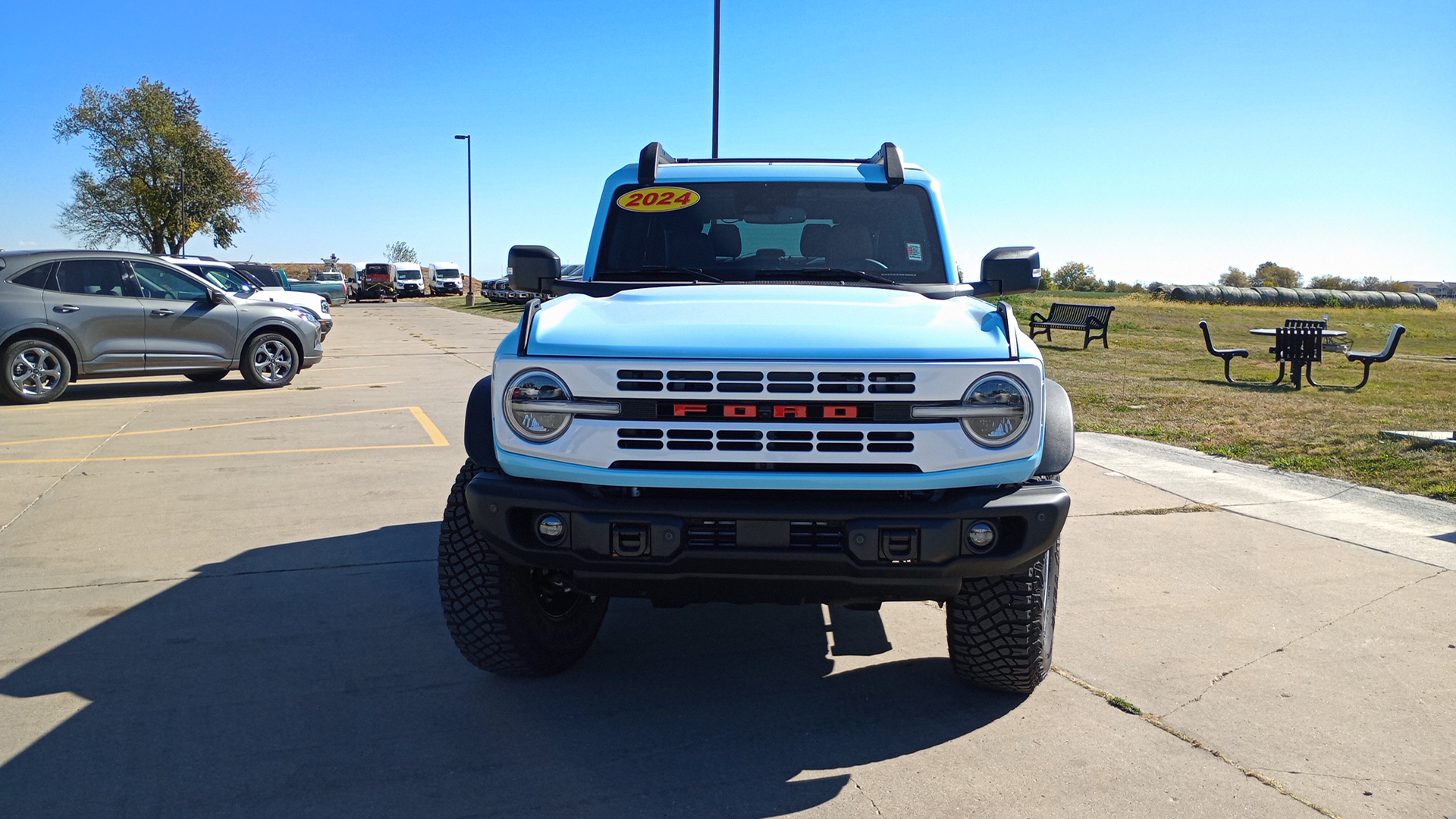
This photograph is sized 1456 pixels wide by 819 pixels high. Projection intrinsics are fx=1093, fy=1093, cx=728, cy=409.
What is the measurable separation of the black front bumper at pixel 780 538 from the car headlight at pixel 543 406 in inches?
7.0

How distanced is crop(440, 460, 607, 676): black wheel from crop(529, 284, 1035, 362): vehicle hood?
27.9 inches

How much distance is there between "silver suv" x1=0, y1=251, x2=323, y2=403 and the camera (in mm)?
11914

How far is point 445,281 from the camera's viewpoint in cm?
6600

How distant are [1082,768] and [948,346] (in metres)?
1.35

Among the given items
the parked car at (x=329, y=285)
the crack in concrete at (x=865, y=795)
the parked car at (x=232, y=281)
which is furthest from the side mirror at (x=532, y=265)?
the parked car at (x=329, y=285)

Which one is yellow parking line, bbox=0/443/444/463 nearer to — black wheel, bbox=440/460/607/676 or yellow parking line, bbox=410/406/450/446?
yellow parking line, bbox=410/406/450/446

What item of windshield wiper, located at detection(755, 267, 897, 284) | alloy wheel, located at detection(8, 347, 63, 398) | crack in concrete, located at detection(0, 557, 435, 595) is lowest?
crack in concrete, located at detection(0, 557, 435, 595)

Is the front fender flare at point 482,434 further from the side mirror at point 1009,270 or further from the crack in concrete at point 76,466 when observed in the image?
the crack in concrete at point 76,466

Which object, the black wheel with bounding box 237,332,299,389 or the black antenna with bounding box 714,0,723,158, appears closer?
the black wheel with bounding box 237,332,299,389

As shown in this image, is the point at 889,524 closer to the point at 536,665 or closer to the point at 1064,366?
the point at 536,665

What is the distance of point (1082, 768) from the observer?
3324 millimetres

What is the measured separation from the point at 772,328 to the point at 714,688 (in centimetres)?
140

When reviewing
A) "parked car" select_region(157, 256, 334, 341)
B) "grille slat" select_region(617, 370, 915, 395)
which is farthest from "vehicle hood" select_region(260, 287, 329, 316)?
"grille slat" select_region(617, 370, 915, 395)

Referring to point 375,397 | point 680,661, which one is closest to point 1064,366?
point 375,397
